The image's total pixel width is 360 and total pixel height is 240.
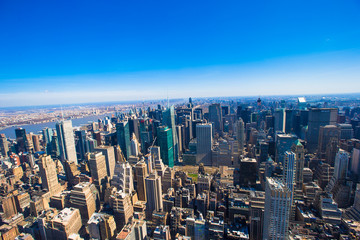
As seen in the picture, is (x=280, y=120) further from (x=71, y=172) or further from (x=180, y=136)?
(x=71, y=172)

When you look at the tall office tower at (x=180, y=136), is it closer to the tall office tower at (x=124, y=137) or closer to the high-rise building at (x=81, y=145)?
the tall office tower at (x=124, y=137)

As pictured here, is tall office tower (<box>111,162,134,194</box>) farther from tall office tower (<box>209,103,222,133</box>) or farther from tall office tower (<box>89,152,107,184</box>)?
tall office tower (<box>209,103,222,133</box>)

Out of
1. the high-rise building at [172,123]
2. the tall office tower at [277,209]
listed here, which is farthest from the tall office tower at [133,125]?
the tall office tower at [277,209]

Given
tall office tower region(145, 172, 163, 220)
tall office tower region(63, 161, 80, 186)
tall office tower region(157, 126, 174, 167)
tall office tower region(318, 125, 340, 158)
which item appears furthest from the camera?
tall office tower region(157, 126, 174, 167)

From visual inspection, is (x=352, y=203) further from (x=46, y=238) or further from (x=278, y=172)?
(x=46, y=238)

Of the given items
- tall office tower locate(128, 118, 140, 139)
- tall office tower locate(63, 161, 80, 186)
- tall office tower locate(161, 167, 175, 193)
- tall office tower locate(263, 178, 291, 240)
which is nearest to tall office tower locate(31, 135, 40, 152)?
tall office tower locate(63, 161, 80, 186)

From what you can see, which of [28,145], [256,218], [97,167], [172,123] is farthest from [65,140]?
[256,218]
